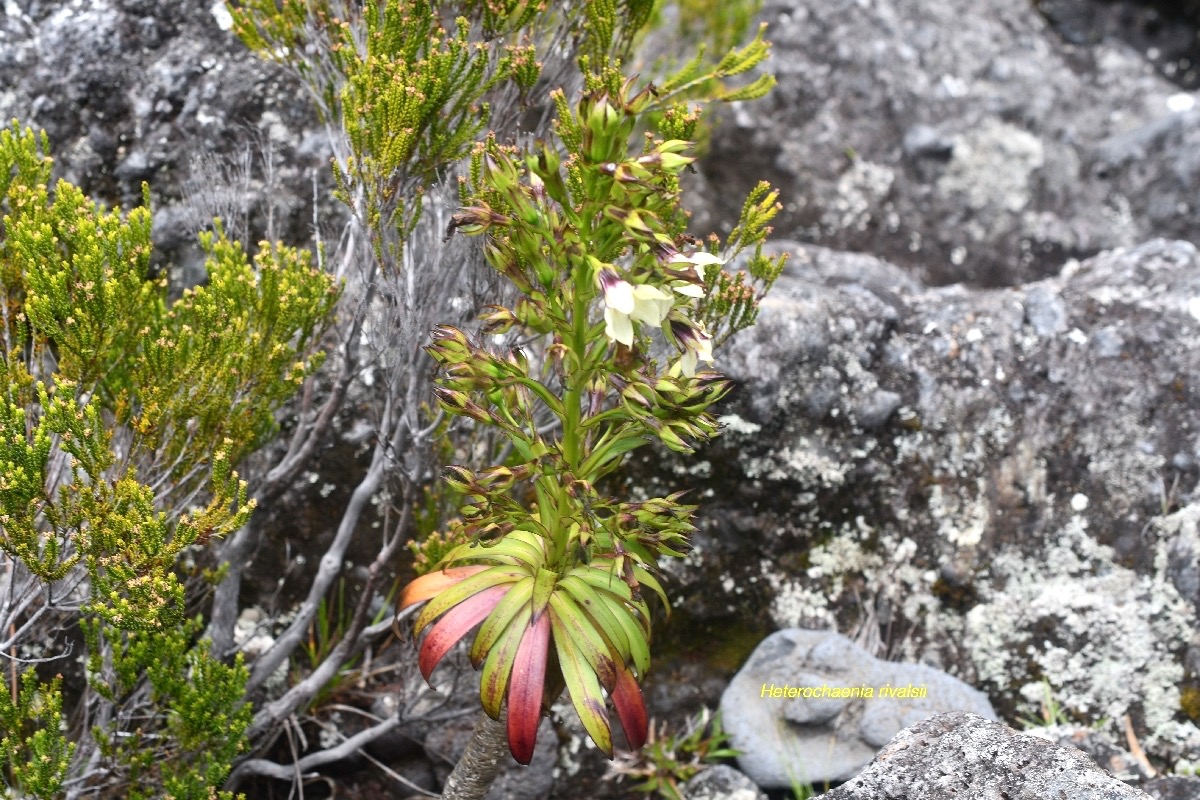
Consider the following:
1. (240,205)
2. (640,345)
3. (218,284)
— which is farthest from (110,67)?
(640,345)

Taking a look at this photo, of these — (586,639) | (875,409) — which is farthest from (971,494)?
(586,639)

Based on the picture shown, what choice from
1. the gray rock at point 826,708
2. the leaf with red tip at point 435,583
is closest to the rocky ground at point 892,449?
the gray rock at point 826,708

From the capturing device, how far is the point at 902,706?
315cm

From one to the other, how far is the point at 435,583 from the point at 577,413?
24.0 inches

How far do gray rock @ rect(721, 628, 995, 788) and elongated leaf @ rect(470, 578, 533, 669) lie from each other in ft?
4.06

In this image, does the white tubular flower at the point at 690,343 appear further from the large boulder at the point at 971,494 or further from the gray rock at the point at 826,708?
the gray rock at the point at 826,708

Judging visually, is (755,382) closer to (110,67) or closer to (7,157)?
(7,157)

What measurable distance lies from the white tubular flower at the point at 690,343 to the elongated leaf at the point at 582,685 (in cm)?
65

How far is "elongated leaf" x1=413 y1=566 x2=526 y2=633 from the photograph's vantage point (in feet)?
7.75

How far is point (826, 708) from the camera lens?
315 centimetres

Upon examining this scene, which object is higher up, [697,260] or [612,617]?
[697,260]

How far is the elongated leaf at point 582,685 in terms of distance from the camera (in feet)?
7.27

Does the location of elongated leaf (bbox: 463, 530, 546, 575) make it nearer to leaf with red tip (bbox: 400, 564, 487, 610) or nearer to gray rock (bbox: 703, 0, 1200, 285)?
leaf with red tip (bbox: 400, 564, 487, 610)

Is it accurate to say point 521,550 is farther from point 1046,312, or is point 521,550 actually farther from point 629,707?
point 1046,312
